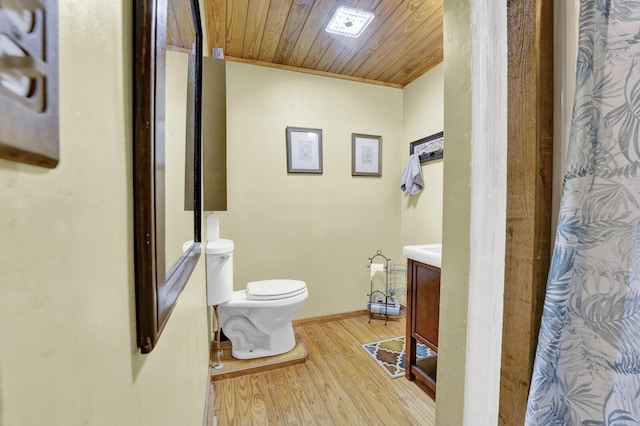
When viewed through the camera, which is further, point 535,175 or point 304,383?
point 304,383

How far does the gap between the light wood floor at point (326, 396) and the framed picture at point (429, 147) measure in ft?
→ 5.60

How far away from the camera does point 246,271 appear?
2428mm

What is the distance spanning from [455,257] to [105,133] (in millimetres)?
863

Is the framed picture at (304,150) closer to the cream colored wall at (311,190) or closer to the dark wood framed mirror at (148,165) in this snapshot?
the cream colored wall at (311,190)

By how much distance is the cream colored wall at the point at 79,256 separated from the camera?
19 centimetres

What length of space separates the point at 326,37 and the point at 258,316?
206 centimetres

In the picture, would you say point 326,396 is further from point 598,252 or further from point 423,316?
point 598,252

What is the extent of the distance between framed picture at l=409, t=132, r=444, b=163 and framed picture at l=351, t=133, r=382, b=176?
340 mm

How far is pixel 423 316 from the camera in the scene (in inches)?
66.4

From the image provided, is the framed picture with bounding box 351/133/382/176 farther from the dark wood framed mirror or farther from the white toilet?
the dark wood framed mirror

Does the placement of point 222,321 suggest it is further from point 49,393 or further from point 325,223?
point 49,393

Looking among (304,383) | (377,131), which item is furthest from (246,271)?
(377,131)

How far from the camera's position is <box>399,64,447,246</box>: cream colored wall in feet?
7.84

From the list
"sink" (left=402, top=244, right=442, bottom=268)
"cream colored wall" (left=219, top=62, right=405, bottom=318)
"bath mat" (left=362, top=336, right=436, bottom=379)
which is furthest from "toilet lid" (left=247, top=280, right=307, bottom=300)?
"sink" (left=402, top=244, right=442, bottom=268)
